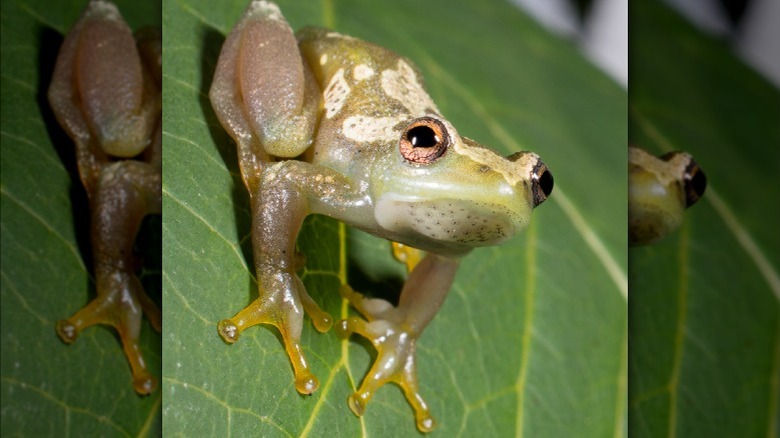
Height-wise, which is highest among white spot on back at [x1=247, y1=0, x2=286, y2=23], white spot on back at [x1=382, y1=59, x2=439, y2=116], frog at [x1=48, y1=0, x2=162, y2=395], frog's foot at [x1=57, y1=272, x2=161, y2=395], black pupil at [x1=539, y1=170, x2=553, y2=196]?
black pupil at [x1=539, y1=170, x2=553, y2=196]

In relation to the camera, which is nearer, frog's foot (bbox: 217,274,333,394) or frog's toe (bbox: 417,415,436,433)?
frog's foot (bbox: 217,274,333,394)

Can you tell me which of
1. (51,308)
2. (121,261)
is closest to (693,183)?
(121,261)

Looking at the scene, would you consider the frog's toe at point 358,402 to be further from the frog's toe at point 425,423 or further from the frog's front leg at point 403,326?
the frog's toe at point 425,423

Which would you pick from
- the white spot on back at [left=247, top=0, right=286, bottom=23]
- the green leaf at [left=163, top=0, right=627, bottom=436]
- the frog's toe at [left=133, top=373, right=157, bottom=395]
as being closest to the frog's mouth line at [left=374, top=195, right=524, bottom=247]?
the green leaf at [left=163, top=0, right=627, bottom=436]

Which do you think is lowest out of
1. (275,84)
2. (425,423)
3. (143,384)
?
(143,384)

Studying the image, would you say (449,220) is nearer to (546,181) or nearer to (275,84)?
(546,181)

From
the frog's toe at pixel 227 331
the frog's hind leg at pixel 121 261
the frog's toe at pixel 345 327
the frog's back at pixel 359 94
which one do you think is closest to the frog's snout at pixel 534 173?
the frog's back at pixel 359 94

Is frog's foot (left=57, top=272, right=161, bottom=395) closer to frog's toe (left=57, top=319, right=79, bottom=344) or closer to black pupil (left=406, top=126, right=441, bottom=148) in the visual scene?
frog's toe (left=57, top=319, right=79, bottom=344)
